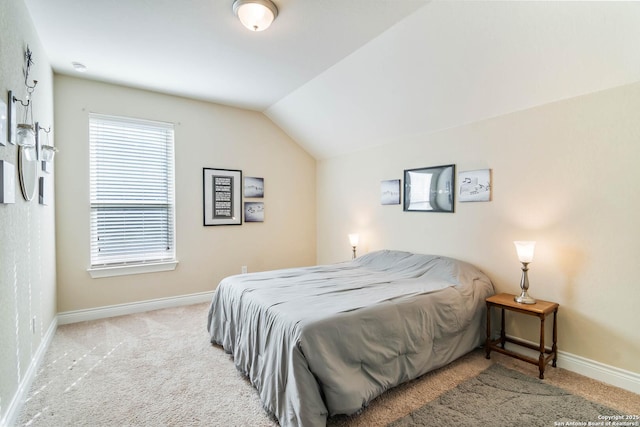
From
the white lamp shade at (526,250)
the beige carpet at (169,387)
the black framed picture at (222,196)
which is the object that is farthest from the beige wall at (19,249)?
the white lamp shade at (526,250)

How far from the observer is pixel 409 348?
2127 millimetres

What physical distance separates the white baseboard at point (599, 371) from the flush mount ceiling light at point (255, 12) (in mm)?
3417

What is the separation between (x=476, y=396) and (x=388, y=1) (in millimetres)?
2807

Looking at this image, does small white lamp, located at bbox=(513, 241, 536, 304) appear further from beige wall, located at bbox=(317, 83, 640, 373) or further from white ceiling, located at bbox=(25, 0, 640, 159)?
white ceiling, located at bbox=(25, 0, 640, 159)

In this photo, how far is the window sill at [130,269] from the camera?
3.50 meters

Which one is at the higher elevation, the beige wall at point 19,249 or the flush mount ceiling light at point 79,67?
the flush mount ceiling light at point 79,67

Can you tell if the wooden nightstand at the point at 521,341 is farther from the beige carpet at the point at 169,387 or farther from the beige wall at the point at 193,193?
the beige wall at the point at 193,193

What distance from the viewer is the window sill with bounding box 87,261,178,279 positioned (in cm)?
350

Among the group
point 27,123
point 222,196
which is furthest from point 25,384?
point 222,196

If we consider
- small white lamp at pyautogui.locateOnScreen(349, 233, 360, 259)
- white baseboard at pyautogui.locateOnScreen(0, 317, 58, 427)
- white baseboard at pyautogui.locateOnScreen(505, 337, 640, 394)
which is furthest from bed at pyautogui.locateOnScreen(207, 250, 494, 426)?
white baseboard at pyautogui.locateOnScreen(0, 317, 58, 427)

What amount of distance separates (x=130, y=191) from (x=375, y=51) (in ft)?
10.5

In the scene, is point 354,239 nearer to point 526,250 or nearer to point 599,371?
point 526,250

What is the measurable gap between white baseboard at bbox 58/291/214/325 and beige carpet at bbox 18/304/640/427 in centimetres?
39

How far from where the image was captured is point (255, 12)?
2.18 meters
